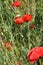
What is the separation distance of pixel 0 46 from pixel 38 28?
92cm

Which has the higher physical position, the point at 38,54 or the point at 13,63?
the point at 38,54

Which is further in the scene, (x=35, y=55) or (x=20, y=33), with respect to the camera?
(x=20, y=33)

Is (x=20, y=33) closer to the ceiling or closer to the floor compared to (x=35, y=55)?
closer to the floor

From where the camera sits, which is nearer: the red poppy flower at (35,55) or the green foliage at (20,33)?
the red poppy flower at (35,55)

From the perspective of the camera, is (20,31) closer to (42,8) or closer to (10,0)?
(42,8)

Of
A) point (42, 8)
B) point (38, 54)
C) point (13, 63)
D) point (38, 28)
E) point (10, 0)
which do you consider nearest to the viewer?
point (38, 54)

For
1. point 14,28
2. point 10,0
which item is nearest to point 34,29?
point 14,28

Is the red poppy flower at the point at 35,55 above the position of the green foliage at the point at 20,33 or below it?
above

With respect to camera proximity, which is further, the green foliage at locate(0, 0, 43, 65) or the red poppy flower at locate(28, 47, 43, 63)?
the green foliage at locate(0, 0, 43, 65)

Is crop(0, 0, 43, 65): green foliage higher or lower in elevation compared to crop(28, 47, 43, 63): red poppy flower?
lower

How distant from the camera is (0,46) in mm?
1814

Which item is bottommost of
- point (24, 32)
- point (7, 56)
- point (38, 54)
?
point (24, 32)

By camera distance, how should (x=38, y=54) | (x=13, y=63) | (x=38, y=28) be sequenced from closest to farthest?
1. (x=38, y=54)
2. (x=13, y=63)
3. (x=38, y=28)

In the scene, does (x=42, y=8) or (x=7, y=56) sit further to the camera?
(x=42, y=8)
